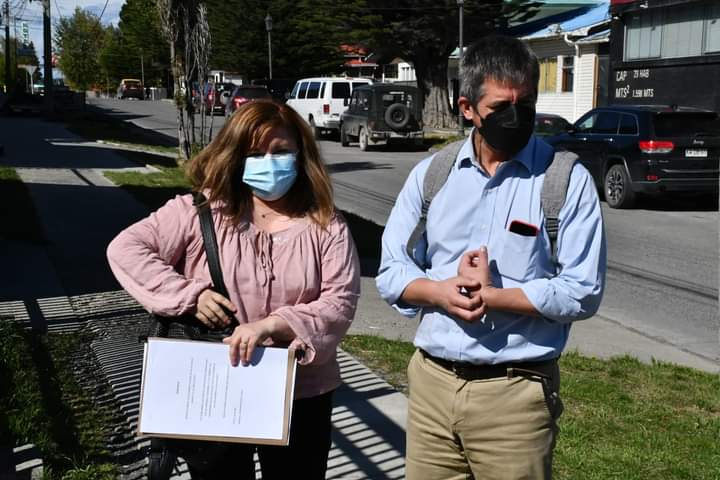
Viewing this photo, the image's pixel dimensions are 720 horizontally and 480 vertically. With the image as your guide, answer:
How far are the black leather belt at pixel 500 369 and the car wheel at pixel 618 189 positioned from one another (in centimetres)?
1355

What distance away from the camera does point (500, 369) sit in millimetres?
2594

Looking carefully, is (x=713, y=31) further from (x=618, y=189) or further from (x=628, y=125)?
(x=618, y=189)

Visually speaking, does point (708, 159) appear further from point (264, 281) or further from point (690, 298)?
point (264, 281)

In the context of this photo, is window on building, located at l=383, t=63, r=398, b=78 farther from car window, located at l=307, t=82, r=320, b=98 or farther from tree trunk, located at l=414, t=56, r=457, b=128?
car window, located at l=307, t=82, r=320, b=98

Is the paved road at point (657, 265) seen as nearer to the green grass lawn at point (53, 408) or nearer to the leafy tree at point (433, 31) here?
the green grass lawn at point (53, 408)

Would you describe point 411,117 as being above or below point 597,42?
below

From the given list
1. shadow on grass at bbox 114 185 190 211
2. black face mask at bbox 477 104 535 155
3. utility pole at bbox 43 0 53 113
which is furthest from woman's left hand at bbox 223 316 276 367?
utility pole at bbox 43 0 53 113

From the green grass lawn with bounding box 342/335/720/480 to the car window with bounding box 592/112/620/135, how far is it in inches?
417

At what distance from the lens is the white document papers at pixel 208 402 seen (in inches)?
103

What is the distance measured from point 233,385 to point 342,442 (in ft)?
7.12

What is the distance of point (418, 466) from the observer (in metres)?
2.75

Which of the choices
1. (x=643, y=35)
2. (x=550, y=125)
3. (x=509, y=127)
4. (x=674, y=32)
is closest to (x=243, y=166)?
(x=509, y=127)

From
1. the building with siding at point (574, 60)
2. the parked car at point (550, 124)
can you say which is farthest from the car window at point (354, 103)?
the building with siding at point (574, 60)

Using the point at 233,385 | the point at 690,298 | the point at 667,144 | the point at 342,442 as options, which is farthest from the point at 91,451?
the point at 667,144
